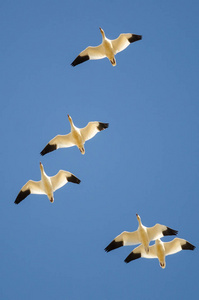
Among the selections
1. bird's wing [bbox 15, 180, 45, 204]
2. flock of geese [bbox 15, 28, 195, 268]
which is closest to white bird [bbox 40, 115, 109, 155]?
flock of geese [bbox 15, 28, 195, 268]

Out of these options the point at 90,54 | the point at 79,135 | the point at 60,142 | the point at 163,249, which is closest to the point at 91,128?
the point at 79,135

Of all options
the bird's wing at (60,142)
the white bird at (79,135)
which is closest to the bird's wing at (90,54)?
the white bird at (79,135)

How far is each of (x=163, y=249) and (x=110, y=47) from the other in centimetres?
874

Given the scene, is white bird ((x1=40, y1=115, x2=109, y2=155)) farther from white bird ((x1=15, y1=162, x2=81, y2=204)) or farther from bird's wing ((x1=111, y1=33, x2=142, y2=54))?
bird's wing ((x1=111, y1=33, x2=142, y2=54))

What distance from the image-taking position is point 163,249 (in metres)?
18.3

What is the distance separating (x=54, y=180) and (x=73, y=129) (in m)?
2.23

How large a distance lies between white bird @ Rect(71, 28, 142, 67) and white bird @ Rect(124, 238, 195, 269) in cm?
793

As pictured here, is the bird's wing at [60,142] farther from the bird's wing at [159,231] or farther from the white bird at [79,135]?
the bird's wing at [159,231]

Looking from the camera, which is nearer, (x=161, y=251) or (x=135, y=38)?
(x=161, y=251)

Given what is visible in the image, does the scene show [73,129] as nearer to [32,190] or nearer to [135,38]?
[32,190]

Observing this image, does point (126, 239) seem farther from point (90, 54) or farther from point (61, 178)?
point (90, 54)

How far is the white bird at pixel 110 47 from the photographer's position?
19.5 m

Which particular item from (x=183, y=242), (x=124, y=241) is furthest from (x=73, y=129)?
(x=183, y=242)

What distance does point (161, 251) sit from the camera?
18.2m
